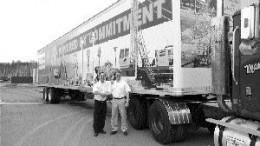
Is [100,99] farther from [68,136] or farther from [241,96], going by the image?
[241,96]

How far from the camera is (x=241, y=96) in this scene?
185 inches

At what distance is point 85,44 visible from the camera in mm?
12922

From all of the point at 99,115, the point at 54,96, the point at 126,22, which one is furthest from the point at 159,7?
the point at 54,96

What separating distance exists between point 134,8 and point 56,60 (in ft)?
34.1

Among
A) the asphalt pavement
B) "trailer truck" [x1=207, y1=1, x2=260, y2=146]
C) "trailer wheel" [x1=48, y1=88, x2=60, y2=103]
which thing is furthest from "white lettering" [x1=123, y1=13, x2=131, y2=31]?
"trailer wheel" [x1=48, y1=88, x2=60, y2=103]

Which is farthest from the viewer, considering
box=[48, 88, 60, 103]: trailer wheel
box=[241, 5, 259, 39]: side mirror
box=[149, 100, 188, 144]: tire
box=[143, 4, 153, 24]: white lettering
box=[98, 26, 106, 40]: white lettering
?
box=[48, 88, 60, 103]: trailer wheel

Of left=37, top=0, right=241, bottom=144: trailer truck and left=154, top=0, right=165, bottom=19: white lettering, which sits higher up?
left=154, top=0, right=165, bottom=19: white lettering

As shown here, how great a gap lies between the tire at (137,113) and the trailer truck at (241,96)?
3525mm

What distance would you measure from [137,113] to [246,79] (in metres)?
4.42

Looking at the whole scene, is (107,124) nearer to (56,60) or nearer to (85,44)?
(85,44)

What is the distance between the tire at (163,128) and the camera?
683cm

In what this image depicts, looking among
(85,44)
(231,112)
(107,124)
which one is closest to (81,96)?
(85,44)

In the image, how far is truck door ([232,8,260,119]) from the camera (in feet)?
14.2

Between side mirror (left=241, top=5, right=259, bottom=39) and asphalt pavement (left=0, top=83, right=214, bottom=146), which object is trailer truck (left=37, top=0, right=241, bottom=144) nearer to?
asphalt pavement (left=0, top=83, right=214, bottom=146)
